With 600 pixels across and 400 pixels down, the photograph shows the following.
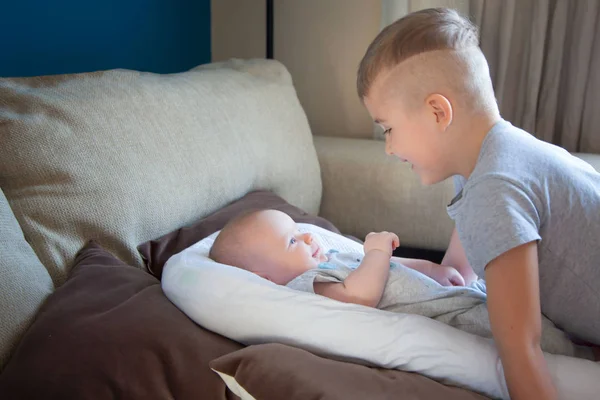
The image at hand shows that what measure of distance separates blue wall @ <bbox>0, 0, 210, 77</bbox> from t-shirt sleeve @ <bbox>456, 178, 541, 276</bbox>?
4.21 ft

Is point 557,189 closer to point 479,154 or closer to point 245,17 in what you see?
point 479,154

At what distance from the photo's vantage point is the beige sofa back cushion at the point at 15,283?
0.94 m

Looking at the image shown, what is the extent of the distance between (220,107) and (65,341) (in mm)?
867

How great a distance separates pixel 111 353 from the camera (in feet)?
2.98

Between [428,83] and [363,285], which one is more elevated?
[428,83]

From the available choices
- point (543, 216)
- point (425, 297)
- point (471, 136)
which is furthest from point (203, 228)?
point (543, 216)

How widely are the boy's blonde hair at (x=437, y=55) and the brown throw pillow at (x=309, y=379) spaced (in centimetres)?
48

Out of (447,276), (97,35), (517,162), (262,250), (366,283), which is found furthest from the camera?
(97,35)

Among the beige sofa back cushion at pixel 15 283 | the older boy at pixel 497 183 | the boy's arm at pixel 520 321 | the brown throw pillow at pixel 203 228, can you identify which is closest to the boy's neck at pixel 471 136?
the older boy at pixel 497 183

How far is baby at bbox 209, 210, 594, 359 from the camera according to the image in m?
1.12

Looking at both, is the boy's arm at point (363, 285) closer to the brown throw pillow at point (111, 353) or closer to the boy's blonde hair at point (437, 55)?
the brown throw pillow at point (111, 353)

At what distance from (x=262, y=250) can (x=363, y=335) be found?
1.12ft

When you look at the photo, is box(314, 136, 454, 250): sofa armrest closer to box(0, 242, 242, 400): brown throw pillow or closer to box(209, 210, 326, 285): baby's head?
box(209, 210, 326, 285): baby's head

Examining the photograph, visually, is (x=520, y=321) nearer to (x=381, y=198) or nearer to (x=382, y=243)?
(x=382, y=243)
